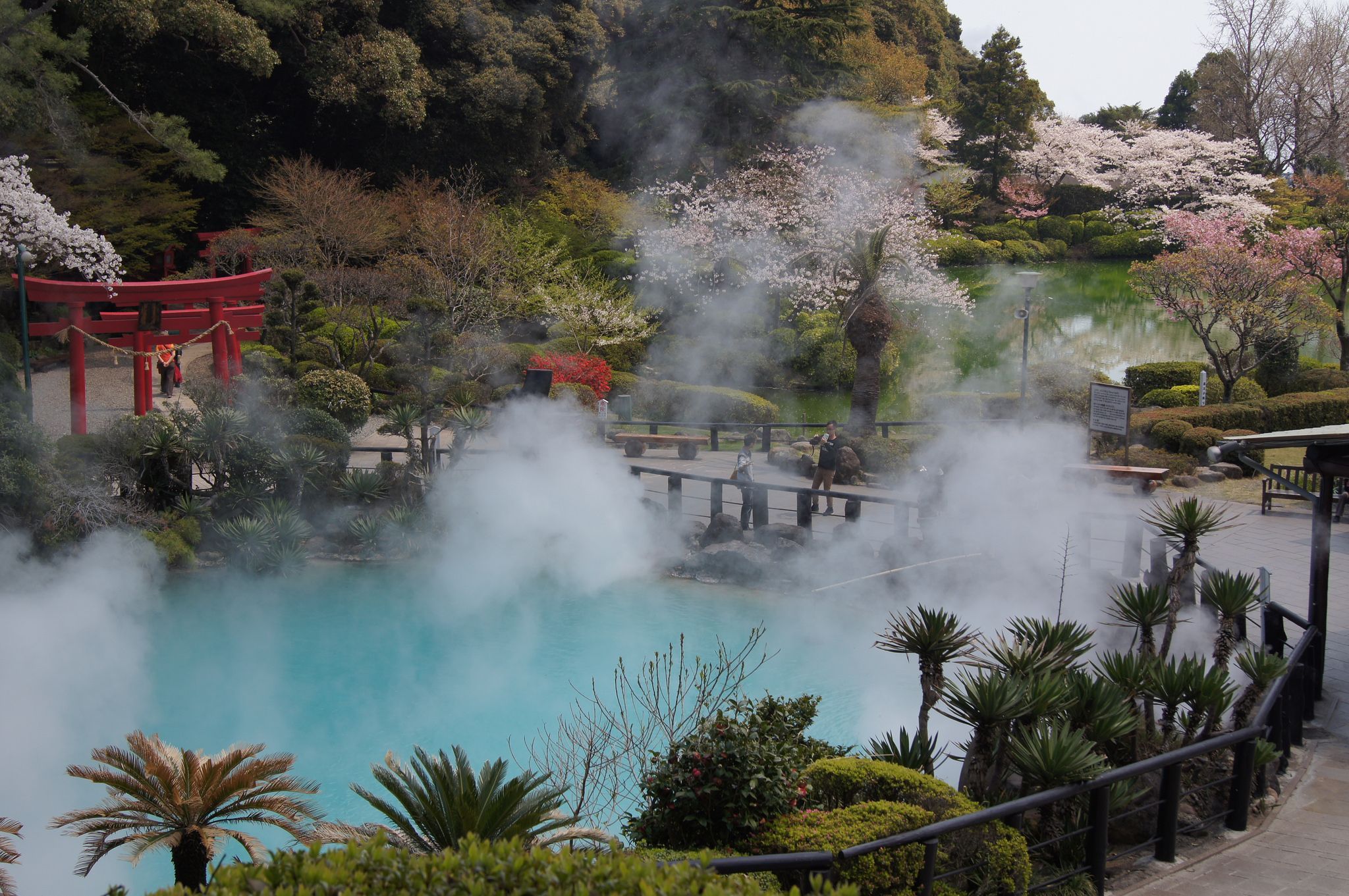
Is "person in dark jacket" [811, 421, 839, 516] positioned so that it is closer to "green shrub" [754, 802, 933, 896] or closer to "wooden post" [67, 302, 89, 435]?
"green shrub" [754, 802, 933, 896]

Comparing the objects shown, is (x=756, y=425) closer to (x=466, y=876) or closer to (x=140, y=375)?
(x=140, y=375)

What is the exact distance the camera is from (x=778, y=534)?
12.9m

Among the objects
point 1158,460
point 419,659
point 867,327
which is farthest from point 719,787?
point 1158,460

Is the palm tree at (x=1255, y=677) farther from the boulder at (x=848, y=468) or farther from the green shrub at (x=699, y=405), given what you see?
the green shrub at (x=699, y=405)

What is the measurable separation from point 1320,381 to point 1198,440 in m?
7.36

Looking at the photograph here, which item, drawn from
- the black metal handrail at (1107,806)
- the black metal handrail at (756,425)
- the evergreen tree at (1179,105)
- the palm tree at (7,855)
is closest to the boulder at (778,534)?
the black metal handrail at (756,425)

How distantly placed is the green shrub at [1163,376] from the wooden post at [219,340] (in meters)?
18.5

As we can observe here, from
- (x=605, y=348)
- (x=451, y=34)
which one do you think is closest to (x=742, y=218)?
(x=605, y=348)

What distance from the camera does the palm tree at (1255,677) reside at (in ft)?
20.2

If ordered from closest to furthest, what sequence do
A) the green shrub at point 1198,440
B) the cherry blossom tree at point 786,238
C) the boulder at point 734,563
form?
the boulder at point 734,563, the green shrub at point 1198,440, the cherry blossom tree at point 786,238

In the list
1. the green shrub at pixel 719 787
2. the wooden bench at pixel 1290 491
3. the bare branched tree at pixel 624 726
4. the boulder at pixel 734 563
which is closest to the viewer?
the green shrub at pixel 719 787

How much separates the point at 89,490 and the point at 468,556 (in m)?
4.45

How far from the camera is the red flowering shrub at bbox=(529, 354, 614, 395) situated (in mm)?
21219

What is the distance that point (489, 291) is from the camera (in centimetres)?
2398
